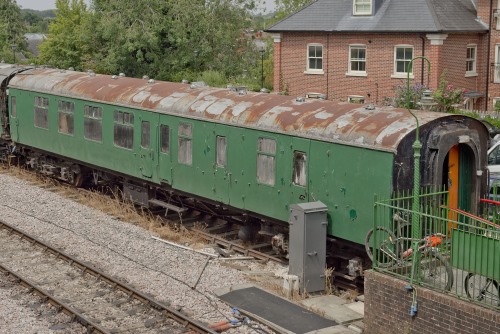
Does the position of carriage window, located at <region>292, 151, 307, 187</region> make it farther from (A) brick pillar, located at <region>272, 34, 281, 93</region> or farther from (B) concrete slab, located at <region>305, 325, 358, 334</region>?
(A) brick pillar, located at <region>272, 34, 281, 93</region>

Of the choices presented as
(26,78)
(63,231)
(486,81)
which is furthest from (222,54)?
(63,231)

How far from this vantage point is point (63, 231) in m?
17.2

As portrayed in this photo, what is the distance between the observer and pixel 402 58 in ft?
107

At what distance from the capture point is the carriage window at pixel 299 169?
13.8 m

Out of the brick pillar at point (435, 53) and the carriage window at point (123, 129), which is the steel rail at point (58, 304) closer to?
the carriage window at point (123, 129)

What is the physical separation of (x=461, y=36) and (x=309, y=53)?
22.4 ft

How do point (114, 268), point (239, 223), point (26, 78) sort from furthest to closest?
point (26, 78), point (239, 223), point (114, 268)

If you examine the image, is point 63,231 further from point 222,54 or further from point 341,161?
point 222,54

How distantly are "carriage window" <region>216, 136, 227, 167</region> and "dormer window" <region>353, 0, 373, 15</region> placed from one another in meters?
19.7

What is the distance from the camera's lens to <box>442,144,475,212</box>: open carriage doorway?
1299 cm

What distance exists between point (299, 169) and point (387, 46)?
20190mm

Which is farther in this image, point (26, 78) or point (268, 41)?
point (268, 41)

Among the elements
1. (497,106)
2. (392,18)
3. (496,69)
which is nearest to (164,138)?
(392,18)

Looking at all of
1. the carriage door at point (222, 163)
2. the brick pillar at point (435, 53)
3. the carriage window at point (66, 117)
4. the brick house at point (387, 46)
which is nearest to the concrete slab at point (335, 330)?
the carriage door at point (222, 163)
